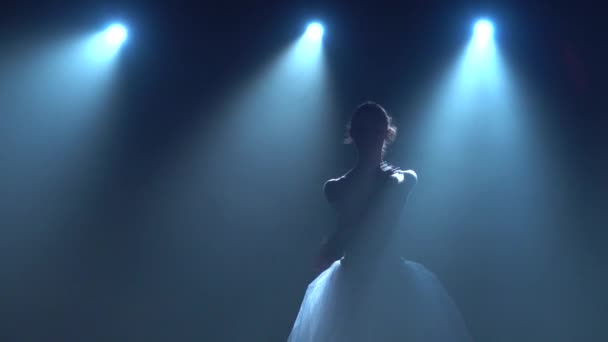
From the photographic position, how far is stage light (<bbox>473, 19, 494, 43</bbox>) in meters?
3.15

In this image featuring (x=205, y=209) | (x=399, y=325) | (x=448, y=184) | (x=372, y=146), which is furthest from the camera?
(x=205, y=209)

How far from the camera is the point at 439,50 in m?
3.20

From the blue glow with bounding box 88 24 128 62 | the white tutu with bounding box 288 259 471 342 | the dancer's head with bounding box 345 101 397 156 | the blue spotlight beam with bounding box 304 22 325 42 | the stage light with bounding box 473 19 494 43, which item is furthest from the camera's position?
the blue glow with bounding box 88 24 128 62

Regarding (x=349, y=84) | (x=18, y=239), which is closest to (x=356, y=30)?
(x=349, y=84)

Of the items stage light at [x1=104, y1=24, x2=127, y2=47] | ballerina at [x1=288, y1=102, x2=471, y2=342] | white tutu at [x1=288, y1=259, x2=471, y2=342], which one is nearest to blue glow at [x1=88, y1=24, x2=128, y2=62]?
stage light at [x1=104, y1=24, x2=127, y2=47]

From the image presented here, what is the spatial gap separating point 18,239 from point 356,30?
258 cm

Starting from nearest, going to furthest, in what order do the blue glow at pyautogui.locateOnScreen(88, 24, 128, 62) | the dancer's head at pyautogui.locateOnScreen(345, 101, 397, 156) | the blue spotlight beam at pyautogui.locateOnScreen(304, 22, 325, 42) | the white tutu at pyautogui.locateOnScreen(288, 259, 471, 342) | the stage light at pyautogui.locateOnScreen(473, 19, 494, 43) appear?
the white tutu at pyautogui.locateOnScreen(288, 259, 471, 342)
the dancer's head at pyautogui.locateOnScreen(345, 101, 397, 156)
the stage light at pyautogui.locateOnScreen(473, 19, 494, 43)
the blue spotlight beam at pyautogui.locateOnScreen(304, 22, 325, 42)
the blue glow at pyautogui.locateOnScreen(88, 24, 128, 62)

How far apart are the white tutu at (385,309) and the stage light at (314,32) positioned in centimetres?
209

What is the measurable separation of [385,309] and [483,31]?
2348 millimetres

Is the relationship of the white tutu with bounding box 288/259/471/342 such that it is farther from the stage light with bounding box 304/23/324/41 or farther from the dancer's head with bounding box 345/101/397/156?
the stage light with bounding box 304/23/324/41

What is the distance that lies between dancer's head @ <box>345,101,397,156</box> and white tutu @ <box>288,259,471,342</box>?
1.10 feet

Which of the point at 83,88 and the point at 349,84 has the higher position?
the point at 349,84

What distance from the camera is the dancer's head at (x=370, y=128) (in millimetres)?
1462

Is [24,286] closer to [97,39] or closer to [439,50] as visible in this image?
[97,39]
